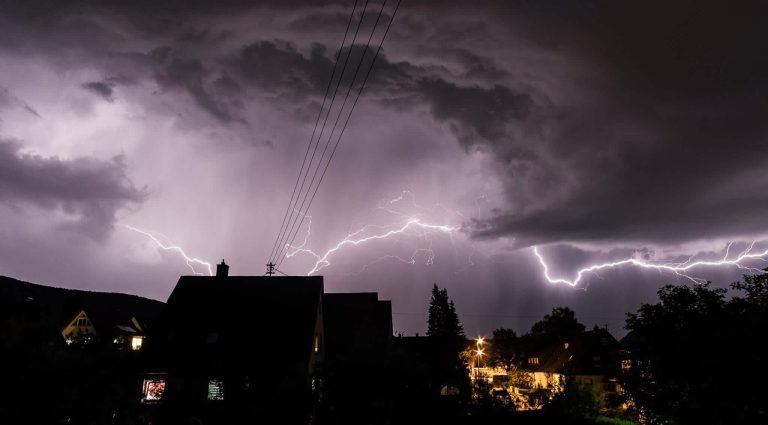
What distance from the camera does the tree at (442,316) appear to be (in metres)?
82.1

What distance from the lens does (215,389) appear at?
78.7ft

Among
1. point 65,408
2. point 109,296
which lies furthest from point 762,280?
point 109,296

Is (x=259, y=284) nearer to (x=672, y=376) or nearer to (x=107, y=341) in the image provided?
(x=107, y=341)

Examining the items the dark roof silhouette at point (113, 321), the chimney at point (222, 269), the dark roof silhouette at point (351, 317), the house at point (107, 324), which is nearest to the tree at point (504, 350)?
the dark roof silhouette at point (351, 317)

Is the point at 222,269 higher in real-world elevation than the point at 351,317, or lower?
higher

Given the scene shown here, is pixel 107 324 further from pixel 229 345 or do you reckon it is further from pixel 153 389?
pixel 229 345

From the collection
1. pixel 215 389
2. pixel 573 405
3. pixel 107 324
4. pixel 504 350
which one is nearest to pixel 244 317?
pixel 215 389

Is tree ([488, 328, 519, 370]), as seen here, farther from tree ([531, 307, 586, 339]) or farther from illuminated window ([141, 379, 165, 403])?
illuminated window ([141, 379, 165, 403])

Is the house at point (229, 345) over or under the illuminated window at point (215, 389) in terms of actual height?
over

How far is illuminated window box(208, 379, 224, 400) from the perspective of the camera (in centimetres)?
2380

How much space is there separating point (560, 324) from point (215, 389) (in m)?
87.1

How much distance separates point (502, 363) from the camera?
7469cm

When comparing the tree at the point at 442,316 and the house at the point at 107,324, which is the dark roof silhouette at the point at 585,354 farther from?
the house at the point at 107,324

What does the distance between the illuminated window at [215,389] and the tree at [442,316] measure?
2391 inches
